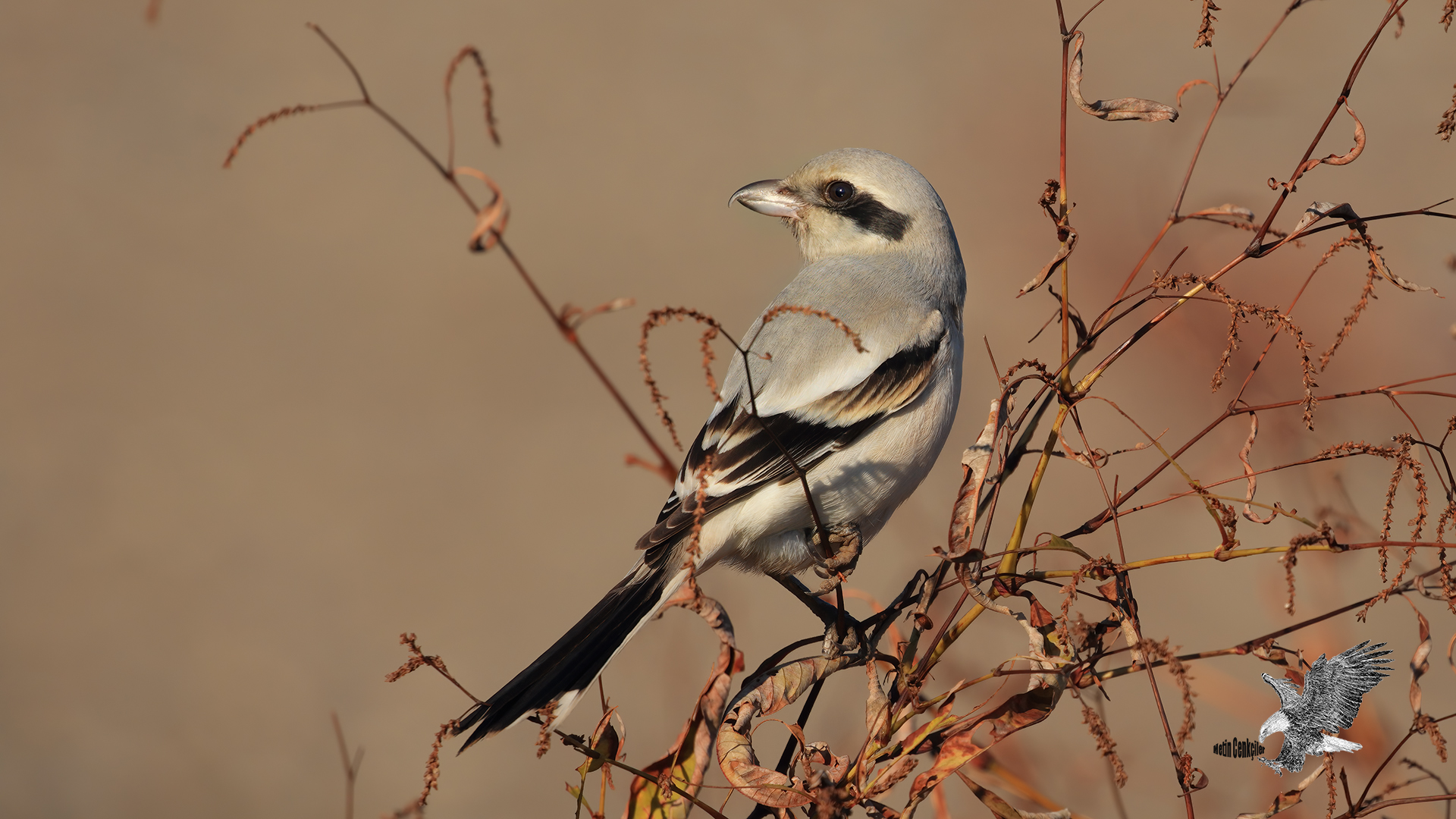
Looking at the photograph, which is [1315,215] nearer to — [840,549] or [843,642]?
[843,642]

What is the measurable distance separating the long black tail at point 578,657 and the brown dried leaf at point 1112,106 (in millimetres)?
1091

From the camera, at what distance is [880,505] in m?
2.50

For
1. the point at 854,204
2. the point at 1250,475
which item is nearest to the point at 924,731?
the point at 1250,475

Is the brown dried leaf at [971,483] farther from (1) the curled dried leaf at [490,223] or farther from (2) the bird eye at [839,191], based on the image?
(2) the bird eye at [839,191]

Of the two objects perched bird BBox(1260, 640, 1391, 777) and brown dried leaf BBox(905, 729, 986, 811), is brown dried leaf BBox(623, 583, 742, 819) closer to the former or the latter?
brown dried leaf BBox(905, 729, 986, 811)

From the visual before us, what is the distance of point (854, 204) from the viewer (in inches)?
125

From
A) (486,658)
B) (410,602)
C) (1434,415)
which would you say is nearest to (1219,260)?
(1434,415)

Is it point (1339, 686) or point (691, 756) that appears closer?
point (1339, 686)

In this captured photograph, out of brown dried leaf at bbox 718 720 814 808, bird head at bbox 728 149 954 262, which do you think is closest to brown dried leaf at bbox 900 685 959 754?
brown dried leaf at bbox 718 720 814 808

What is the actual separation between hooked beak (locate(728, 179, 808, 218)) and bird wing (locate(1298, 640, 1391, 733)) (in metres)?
2.24

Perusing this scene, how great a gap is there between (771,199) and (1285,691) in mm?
2308

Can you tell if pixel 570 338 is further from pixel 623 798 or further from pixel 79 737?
pixel 79 737

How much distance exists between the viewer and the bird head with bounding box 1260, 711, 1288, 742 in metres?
1.32

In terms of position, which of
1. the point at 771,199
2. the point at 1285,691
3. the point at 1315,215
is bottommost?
the point at 1285,691
